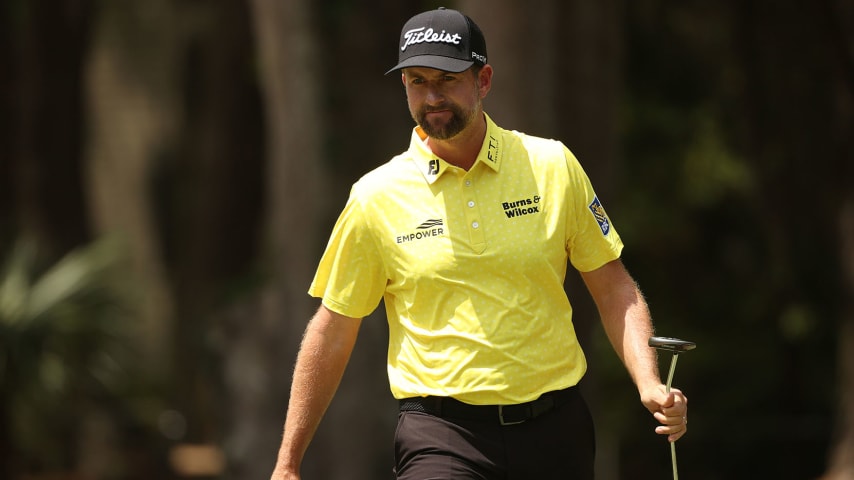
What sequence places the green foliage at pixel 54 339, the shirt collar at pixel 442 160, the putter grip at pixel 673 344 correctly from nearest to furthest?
the putter grip at pixel 673 344
the shirt collar at pixel 442 160
the green foliage at pixel 54 339

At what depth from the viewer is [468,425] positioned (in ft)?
16.0

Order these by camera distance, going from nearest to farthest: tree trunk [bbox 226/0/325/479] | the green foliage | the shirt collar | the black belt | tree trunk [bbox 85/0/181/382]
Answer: the black belt, the shirt collar, the green foliage, tree trunk [bbox 226/0/325/479], tree trunk [bbox 85/0/181/382]

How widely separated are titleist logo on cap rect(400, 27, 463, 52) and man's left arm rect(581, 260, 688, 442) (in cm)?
92

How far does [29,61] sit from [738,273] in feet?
33.9

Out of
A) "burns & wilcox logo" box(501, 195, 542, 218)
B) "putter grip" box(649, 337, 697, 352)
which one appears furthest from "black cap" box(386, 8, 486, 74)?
"putter grip" box(649, 337, 697, 352)

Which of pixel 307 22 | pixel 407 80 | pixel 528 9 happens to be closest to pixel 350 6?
pixel 307 22

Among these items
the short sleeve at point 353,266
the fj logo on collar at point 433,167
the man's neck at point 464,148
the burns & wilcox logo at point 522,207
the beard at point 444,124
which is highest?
the beard at point 444,124

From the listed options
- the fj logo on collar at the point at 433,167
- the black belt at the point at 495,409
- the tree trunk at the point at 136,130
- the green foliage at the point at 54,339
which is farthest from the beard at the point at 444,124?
the tree trunk at the point at 136,130

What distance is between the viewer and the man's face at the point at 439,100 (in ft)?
16.1

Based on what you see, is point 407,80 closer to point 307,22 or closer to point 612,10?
point 612,10

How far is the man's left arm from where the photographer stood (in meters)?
4.68

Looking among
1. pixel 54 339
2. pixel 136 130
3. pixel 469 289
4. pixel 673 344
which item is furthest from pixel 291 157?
pixel 136 130

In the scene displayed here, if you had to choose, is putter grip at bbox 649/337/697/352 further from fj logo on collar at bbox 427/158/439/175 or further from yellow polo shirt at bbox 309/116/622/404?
fj logo on collar at bbox 427/158/439/175

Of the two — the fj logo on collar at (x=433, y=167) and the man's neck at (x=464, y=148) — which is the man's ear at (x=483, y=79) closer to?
the man's neck at (x=464, y=148)
